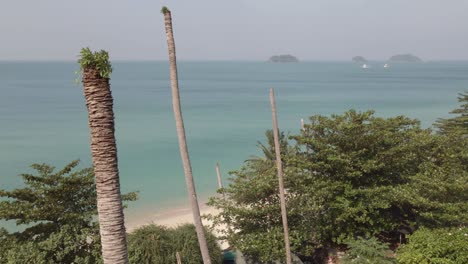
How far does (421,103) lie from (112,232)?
8463 cm

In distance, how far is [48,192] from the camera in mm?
11781

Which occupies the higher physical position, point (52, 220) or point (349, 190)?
point (52, 220)

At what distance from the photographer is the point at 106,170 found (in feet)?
19.4

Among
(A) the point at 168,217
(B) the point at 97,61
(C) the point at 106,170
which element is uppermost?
(B) the point at 97,61

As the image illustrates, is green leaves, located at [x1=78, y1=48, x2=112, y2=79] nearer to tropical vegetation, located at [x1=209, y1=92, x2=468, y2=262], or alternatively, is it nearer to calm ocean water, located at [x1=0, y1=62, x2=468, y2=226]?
tropical vegetation, located at [x1=209, y1=92, x2=468, y2=262]

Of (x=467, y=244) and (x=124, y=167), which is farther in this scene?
(x=124, y=167)

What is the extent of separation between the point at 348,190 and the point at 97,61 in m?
10.8

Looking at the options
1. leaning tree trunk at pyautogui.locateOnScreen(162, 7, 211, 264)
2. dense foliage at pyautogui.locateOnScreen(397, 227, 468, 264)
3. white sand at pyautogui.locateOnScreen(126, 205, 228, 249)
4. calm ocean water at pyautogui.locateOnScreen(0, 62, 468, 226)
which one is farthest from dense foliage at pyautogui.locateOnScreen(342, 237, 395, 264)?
calm ocean water at pyautogui.locateOnScreen(0, 62, 468, 226)

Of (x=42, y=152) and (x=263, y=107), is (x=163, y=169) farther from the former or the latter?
(x=263, y=107)

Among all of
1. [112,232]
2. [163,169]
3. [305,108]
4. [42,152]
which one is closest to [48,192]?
[112,232]

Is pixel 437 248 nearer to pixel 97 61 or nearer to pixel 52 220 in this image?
pixel 97 61

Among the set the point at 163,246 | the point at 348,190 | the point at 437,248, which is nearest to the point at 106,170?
the point at 163,246

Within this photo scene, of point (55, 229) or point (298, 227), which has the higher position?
point (55, 229)

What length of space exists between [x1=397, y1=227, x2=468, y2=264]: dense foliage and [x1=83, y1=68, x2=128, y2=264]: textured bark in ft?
28.6
